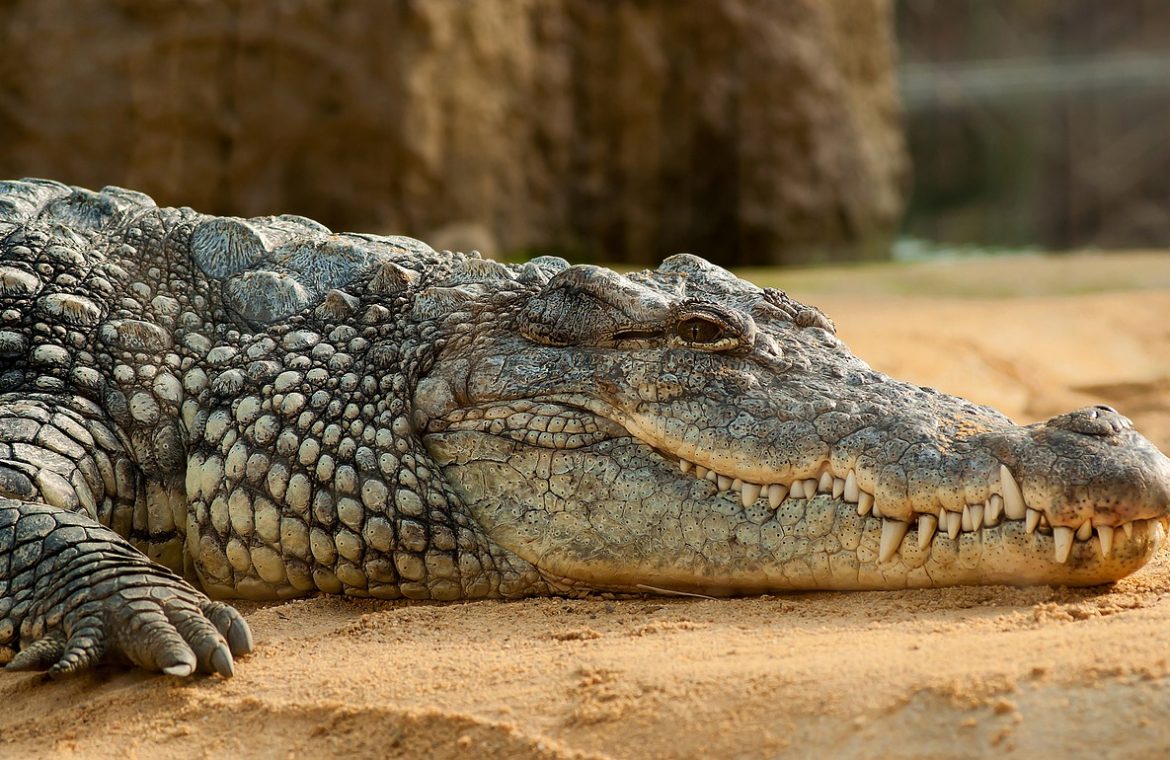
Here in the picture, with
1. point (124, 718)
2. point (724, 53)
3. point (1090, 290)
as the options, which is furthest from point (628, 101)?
point (124, 718)

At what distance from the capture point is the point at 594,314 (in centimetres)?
340

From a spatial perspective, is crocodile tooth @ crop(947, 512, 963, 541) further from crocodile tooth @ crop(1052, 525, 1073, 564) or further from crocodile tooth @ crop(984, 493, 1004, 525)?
crocodile tooth @ crop(1052, 525, 1073, 564)

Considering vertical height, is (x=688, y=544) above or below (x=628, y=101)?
below

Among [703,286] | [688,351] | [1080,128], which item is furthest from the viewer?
[1080,128]

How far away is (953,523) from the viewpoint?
9.47 ft

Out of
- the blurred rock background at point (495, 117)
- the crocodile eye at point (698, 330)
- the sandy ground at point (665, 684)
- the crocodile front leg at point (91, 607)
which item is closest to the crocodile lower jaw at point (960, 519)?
the sandy ground at point (665, 684)

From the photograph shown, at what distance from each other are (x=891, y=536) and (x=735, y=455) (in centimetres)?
41

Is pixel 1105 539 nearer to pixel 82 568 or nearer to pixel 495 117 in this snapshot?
pixel 82 568

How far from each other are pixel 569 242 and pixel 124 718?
30.5 feet

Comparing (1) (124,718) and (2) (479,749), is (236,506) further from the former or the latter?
(2) (479,749)

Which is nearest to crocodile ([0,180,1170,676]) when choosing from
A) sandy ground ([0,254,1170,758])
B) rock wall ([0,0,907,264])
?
sandy ground ([0,254,1170,758])

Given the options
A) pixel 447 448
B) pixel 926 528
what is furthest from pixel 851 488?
pixel 447 448

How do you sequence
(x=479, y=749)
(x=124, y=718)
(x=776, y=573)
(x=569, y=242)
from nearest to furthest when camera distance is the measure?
(x=479, y=749) → (x=124, y=718) → (x=776, y=573) → (x=569, y=242)

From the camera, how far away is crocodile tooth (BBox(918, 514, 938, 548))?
9.55 feet
